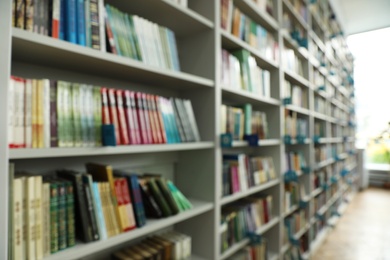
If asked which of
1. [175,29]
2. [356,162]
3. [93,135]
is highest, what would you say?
[175,29]

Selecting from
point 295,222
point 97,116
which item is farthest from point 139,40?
point 295,222

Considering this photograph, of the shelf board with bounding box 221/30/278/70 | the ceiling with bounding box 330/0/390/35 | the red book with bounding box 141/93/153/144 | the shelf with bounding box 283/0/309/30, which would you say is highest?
the ceiling with bounding box 330/0/390/35

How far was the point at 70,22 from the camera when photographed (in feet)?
2.84

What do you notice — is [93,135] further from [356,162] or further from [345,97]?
[356,162]

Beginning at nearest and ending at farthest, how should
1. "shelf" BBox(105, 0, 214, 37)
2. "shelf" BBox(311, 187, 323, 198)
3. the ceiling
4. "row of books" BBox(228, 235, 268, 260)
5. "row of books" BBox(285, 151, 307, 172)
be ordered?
"shelf" BBox(105, 0, 214, 37) → "row of books" BBox(228, 235, 268, 260) → "row of books" BBox(285, 151, 307, 172) → "shelf" BBox(311, 187, 323, 198) → the ceiling

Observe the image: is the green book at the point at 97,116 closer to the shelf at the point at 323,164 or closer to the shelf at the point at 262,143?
the shelf at the point at 262,143

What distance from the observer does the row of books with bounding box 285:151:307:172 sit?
7.77 feet

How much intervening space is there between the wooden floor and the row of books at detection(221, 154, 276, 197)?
140 cm

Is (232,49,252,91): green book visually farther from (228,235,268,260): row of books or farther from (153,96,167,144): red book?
(228,235,268,260): row of books

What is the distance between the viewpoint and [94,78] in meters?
1.19

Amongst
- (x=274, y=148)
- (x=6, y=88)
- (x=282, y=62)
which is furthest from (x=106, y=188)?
(x=282, y=62)

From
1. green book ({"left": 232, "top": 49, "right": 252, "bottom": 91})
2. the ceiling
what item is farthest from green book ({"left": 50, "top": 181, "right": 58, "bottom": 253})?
the ceiling

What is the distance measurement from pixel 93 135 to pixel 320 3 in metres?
3.68

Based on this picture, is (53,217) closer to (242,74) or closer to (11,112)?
(11,112)
